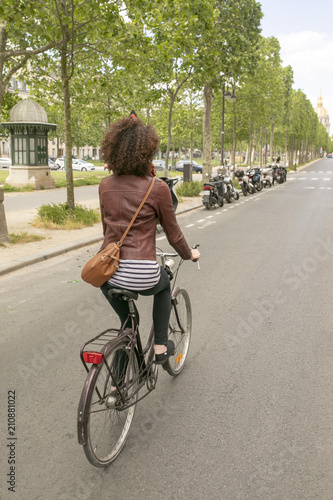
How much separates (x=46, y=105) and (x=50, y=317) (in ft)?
44.9

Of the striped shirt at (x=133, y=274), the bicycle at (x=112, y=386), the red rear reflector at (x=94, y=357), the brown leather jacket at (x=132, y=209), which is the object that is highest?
the brown leather jacket at (x=132, y=209)

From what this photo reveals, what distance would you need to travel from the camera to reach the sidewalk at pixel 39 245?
8.20 metres

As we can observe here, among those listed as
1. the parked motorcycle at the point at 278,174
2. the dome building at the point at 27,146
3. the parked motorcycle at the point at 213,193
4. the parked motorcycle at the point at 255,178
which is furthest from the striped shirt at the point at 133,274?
the parked motorcycle at the point at 278,174

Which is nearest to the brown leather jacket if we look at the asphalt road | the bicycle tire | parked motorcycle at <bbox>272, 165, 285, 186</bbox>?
the bicycle tire

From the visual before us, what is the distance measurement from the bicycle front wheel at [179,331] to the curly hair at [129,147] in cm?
123

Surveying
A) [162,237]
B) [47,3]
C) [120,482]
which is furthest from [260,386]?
[47,3]

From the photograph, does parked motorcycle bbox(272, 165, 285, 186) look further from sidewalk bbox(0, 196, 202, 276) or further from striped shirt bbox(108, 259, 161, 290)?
striped shirt bbox(108, 259, 161, 290)

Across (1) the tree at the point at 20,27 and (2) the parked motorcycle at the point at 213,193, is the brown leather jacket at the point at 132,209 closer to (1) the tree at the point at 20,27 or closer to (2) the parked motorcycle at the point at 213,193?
(1) the tree at the point at 20,27

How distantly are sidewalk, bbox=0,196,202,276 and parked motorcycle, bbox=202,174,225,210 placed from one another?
5.97m

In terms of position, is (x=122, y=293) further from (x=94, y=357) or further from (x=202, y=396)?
(x=202, y=396)

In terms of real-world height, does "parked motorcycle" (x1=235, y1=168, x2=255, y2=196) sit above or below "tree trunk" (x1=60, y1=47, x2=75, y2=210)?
below

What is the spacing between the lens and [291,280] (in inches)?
280

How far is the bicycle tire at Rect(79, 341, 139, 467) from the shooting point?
2504 millimetres

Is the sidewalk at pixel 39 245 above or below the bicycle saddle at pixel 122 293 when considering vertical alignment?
below
